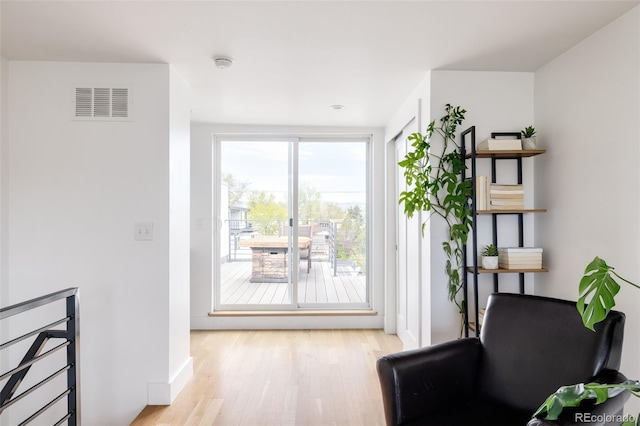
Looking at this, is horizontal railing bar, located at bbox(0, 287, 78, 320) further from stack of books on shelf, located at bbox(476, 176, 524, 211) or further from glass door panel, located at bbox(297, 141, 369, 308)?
glass door panel, located at bbox(297, 141, 369, 308)

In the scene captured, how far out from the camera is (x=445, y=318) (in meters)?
2.35

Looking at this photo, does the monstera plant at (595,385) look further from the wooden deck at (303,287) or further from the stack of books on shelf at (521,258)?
the wooden deck at (303,287)

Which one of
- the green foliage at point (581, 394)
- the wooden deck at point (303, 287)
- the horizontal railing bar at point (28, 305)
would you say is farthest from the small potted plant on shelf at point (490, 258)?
the horizontal railing bar at point (28, 305)

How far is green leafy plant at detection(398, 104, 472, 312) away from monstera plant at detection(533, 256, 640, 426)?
1039 millimetres

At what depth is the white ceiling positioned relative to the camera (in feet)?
5.47

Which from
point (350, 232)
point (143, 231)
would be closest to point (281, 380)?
point (143, 231)

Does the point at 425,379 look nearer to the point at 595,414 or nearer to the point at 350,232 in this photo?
the point at 595,414

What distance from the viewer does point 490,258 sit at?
2195 millimetres

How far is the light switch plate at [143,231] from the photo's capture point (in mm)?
2281

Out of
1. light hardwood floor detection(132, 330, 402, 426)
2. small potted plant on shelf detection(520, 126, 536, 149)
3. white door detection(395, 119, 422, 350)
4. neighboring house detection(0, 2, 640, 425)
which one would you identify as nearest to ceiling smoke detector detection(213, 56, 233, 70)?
neighboring house detection(0, 2, 640, 425)

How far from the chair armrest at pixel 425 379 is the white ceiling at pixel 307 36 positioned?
5.55 feet

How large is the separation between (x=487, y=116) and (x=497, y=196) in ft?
2.03

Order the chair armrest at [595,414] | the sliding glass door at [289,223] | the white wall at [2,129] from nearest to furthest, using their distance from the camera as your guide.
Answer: the chair armrest at [595,414] < the white wall at [2,129] < the sliding glass door at [289,223]

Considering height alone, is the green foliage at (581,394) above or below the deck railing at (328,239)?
below
